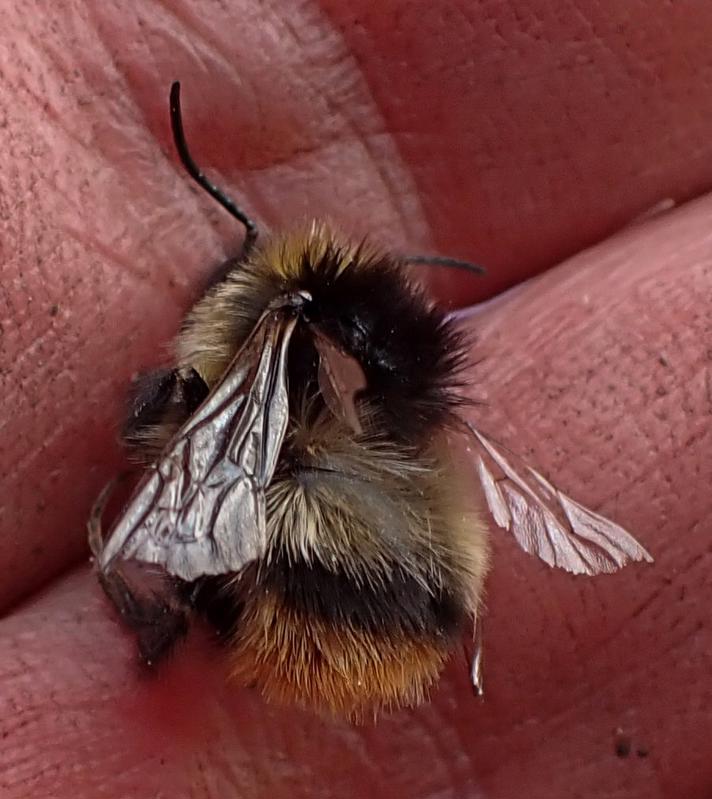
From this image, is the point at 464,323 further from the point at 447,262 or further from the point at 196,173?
the point at 196,173

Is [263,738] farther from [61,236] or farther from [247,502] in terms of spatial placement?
[61,236]

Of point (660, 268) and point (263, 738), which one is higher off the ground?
point (660, 268)

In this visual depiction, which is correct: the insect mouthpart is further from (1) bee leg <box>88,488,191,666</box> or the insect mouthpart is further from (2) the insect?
(1) bee leg <box>88,488,191,666</box>

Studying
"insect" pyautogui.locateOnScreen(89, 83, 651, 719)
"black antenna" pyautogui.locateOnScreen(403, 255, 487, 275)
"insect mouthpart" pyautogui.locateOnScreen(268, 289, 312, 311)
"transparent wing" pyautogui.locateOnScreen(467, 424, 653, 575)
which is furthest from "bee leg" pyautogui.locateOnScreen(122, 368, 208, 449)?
"black antenna" pyautogui.locateOnScreen(403, 255, 487, 275)

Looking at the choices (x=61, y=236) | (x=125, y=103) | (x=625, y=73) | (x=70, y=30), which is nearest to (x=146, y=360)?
(x=61, y=236)

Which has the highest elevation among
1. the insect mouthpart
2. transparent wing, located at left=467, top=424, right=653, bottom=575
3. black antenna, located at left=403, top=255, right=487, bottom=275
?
the insect mouthpart
